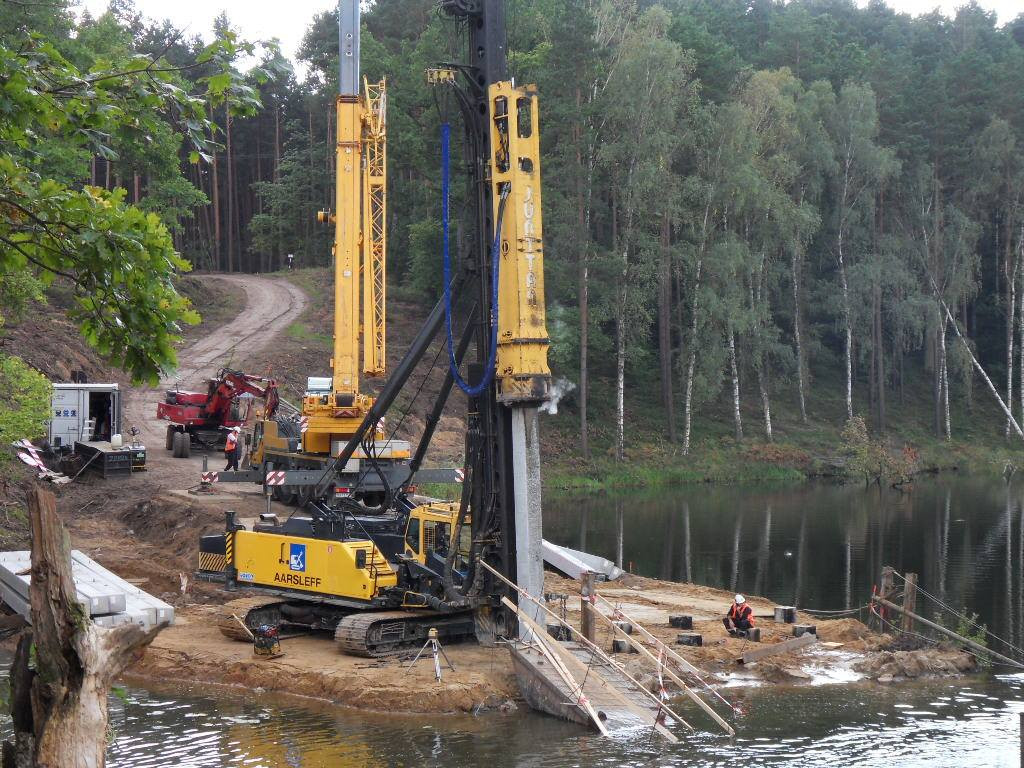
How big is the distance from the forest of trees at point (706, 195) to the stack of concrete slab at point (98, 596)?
2808cm

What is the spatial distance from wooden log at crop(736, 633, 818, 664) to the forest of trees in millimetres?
28127

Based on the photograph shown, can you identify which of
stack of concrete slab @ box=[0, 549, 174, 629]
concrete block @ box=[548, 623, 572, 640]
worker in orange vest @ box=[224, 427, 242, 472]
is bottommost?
concrete block @ box=[548, 623, 572, 640]

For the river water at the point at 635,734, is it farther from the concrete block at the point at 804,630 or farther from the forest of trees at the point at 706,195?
the forest of trees at the point at 706,195

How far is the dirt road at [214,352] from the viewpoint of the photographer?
110 ft

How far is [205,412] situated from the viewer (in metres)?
35.5

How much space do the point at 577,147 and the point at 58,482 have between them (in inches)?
1056

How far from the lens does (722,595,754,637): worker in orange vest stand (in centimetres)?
2020

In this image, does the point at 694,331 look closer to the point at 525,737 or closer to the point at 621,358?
the point at 621,358

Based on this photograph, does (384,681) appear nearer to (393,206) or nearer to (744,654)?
(744,654)

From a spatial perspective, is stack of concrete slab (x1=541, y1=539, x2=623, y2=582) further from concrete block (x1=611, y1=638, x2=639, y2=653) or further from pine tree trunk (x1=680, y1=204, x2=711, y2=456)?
pine tree trunk (x1=680, y1=204, x2=711, y2=456)

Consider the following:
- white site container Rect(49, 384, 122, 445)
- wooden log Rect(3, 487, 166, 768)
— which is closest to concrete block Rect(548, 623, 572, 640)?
wooden log Rect(3, 487, 166, 768)

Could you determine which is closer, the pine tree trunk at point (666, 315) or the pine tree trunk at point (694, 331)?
the pine tree trunk at point (666, 315)

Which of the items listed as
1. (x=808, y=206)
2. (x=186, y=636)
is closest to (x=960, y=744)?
(x=186, y=636)

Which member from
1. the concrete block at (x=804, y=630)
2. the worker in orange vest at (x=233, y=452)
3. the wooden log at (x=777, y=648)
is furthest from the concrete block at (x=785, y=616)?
the worker in orange vest at (x=233, y=452)
